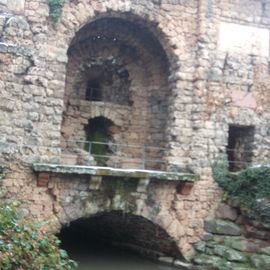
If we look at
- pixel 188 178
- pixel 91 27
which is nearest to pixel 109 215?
pixel 188 178

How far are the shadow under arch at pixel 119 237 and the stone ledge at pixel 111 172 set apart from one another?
92 centimetres

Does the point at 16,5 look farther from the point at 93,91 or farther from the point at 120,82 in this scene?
the point at 120,82

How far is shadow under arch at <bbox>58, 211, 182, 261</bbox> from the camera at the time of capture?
9969 mm

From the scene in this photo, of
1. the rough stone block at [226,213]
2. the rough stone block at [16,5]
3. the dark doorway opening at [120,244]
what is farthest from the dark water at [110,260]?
the rough stone block at [16,5]

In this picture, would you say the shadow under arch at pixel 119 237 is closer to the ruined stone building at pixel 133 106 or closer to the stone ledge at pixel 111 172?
the ruined stone building at pixel 133 106

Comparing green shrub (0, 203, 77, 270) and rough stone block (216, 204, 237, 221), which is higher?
rough stone block (216, 204, 237, 221)

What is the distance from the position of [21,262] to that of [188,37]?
21.2 feet

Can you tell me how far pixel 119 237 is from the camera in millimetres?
11531

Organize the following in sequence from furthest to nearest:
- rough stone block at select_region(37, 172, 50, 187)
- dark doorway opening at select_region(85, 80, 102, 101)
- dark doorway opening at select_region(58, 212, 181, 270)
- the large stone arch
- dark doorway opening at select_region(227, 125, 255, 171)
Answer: dark doorway opening at select_region(85, 80, 102, 101) < dark doorway opening at select_region(227, 125, 255, 171) < dark doorway opening at select_region(58, 212, 181, 270) < the large stone arch < rough stone block at select_region(37, 172, 50, 187)

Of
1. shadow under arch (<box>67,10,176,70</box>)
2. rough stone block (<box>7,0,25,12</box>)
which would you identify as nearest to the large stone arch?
shadow under arch (<box>67,10,176,70</box>)

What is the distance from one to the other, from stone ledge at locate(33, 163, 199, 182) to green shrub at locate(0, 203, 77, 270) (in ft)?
8.87

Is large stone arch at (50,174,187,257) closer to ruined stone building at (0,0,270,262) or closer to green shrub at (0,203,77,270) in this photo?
ruined stone building at (0,0,270,262)

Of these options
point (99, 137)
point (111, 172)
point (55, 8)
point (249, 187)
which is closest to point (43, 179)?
point (111, 172)

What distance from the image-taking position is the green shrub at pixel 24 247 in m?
4.76
